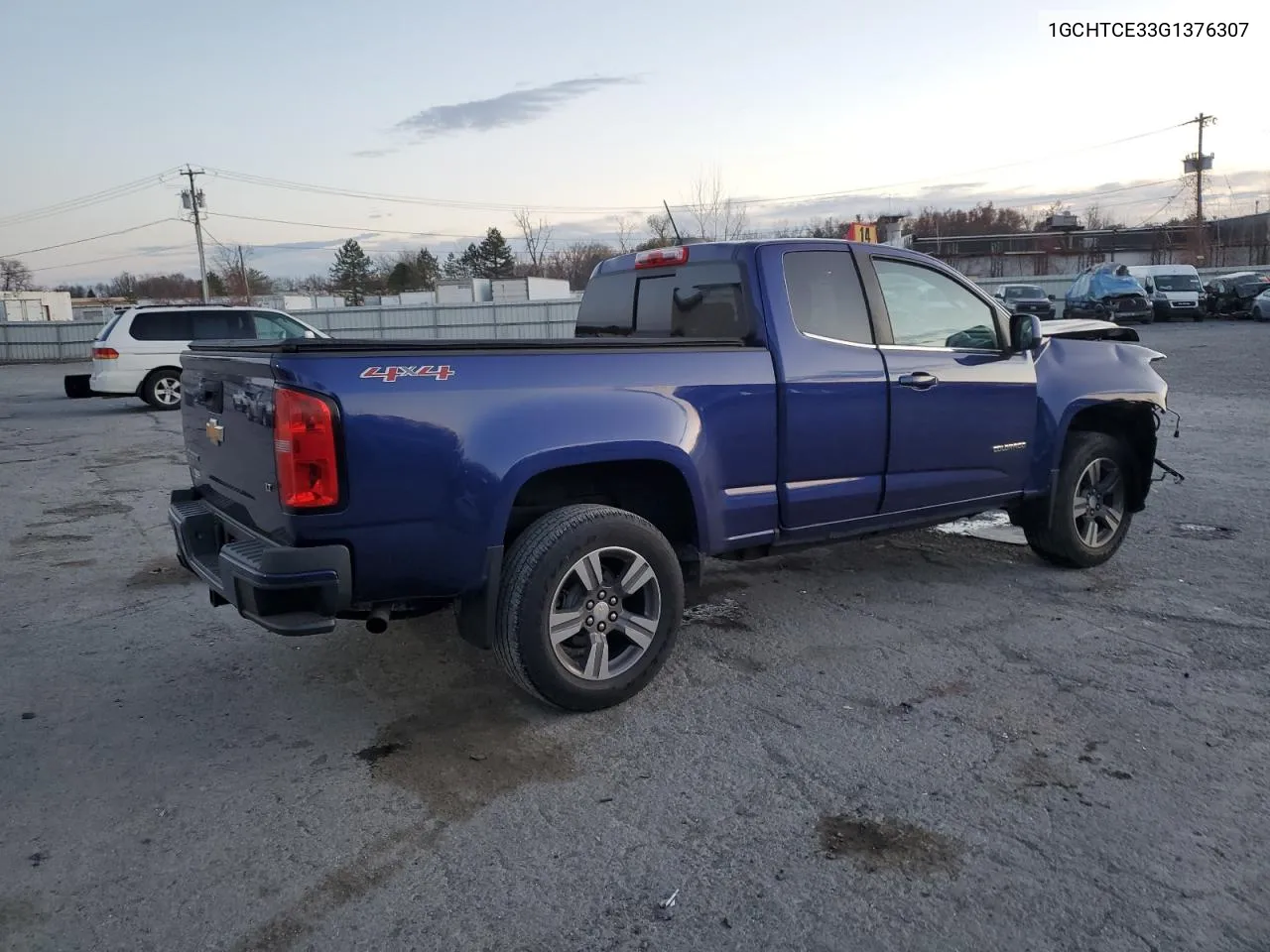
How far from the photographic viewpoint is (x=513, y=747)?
3.81 m

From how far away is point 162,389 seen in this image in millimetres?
16062

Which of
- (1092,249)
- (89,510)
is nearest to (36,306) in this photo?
(1092,249)

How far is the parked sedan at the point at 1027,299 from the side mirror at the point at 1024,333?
87.4ft

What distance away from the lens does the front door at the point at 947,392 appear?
5062 millimetres

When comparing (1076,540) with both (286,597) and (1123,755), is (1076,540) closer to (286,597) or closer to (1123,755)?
(1123,755)

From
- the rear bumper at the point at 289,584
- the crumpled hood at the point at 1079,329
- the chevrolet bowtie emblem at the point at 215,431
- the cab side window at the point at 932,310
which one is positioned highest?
the cab side window at the point at 932,310

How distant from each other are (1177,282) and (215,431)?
36126 mm

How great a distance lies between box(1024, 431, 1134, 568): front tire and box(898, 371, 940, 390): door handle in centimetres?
130

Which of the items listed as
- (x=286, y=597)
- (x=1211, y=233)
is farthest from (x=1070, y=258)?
(x=286, y=597)

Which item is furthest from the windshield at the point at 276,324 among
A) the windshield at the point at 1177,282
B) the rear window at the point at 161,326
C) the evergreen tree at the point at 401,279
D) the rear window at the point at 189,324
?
the evergreen tree at the point at 401,279

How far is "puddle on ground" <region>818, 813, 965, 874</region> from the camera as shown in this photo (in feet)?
9.70

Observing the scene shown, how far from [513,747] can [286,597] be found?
3.47ft

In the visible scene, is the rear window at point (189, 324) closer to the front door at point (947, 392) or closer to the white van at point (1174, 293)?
the front door at point (947, 392)

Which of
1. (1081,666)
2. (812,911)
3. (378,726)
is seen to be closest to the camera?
(812,911)
